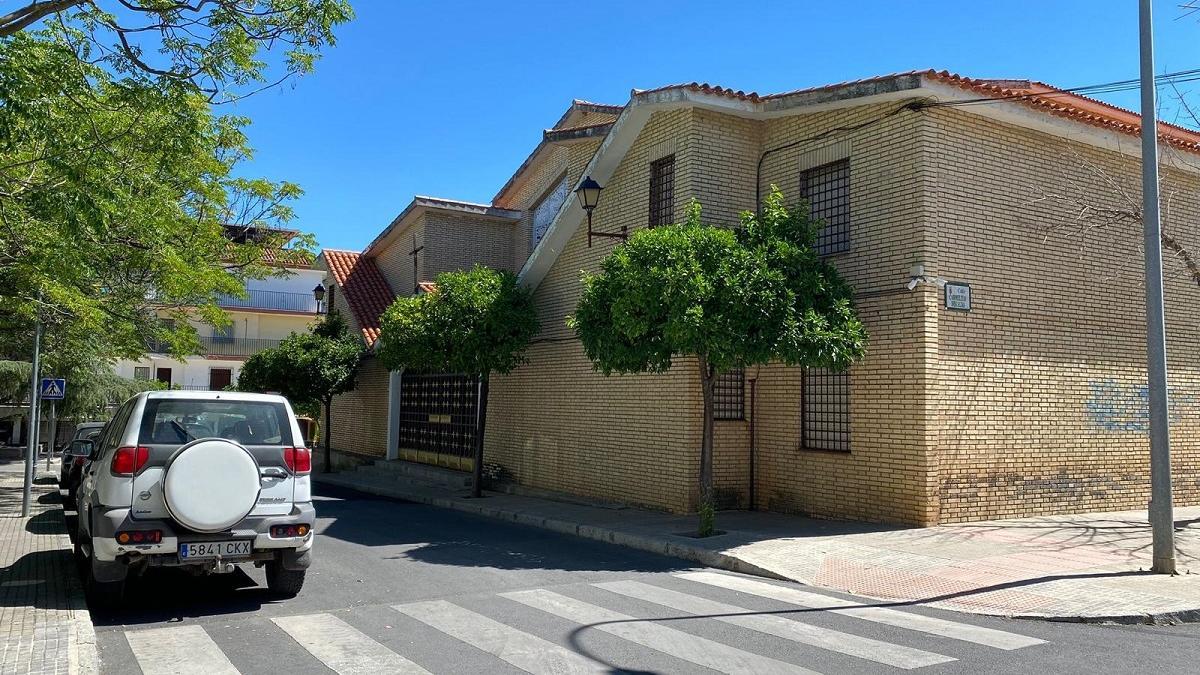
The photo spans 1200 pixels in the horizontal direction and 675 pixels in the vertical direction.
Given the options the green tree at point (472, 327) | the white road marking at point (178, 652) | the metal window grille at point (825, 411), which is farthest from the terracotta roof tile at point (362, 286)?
the white road marking at point (178, 652)

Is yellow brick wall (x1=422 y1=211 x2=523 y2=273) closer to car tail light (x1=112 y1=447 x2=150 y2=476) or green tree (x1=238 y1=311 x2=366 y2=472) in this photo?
green tree (x1=238 y1=311 x2=366 y2=472)

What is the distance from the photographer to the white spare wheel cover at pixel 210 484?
6910 millimetres

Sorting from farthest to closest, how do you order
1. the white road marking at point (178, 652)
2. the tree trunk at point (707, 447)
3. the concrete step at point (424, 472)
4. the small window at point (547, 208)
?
the small window at point (547, 208) → the concrete step at point (424, 472) → the tree trunk at point (707, 447) → the white road marking at point (178, 652)

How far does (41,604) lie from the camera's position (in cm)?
704

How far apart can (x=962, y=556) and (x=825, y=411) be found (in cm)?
359

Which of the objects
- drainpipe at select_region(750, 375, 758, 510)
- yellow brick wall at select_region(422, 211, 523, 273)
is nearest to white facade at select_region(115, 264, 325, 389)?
Result: yellow brick wall at select_region(422, 211, 523, 273)

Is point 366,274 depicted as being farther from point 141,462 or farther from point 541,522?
point 141,462

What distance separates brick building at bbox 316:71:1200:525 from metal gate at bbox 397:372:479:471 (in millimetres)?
5258

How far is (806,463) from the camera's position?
12906 mm

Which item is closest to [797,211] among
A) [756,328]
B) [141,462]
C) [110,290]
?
[756,328]

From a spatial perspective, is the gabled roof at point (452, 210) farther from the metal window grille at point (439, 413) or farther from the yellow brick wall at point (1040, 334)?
the yellow brick wall at point (1040, 334)

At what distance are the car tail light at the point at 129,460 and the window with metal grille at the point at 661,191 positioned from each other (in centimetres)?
916

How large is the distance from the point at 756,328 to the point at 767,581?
3.13 metres

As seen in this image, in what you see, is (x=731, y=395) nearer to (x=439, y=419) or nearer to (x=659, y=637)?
(x=659, y=637)
